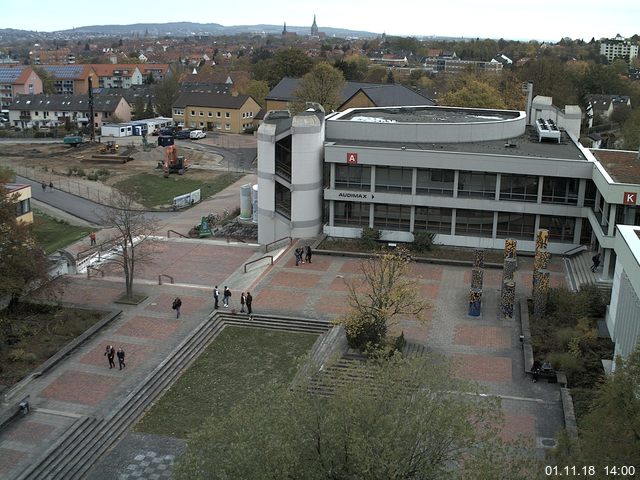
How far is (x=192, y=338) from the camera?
31.6 meters

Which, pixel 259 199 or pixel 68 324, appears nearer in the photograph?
pixel 68 324

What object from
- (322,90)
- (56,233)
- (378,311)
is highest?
(322,90)

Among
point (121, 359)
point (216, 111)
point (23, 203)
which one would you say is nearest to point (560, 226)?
point (121, 359)

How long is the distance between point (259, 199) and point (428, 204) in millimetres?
10789

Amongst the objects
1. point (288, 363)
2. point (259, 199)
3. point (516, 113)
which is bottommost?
point (288, 363)

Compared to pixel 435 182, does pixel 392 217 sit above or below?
below

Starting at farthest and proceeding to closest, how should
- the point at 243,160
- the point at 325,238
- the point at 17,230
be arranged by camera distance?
the point at 243,160, the point at 325,238, the point at 17,230

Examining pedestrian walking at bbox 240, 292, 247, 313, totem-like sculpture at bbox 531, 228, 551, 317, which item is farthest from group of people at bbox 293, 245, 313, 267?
totem-like sculpture at bbox 531, 228, 551, 317

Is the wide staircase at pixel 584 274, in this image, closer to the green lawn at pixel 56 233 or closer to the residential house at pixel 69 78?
the green lawn at pixel 56 233

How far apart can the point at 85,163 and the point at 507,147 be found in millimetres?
50668

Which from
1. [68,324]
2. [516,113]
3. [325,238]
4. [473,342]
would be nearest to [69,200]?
[325,238]

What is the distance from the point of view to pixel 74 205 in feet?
198

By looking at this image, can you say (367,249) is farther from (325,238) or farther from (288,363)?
(288,363)

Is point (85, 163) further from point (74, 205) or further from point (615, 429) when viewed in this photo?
point (615, 429)
